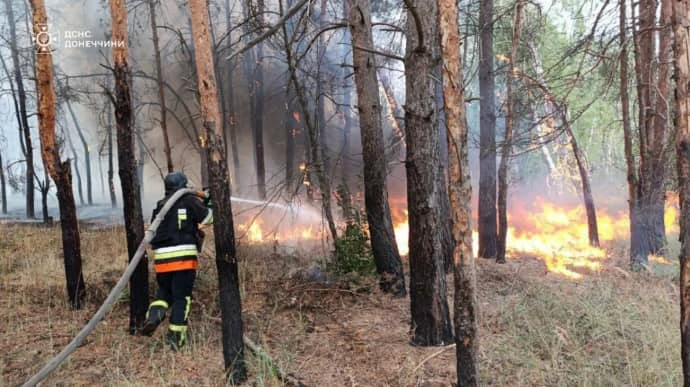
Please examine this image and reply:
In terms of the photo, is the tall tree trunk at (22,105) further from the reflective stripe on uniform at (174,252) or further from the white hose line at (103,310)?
the white hose line at (103,310)

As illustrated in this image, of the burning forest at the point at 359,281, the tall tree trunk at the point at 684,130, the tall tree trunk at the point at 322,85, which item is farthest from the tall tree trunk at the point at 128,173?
the tall tree trunk at the point at 684,130

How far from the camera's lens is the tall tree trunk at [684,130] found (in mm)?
2908

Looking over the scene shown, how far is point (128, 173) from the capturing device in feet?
17.4

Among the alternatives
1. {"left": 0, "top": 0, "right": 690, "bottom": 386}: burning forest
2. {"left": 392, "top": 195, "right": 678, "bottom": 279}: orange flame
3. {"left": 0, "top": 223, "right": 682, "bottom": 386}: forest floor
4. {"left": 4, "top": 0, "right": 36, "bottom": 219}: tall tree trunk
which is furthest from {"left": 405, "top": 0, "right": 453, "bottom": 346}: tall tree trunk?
{"left": 4, "top": 0, "right": 36, "bottom": 219}: tall tree trunk

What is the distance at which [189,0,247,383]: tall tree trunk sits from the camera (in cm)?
389

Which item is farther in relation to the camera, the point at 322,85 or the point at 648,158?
the point at 322,85

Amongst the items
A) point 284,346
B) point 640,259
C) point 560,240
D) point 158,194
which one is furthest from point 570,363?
point 158,194

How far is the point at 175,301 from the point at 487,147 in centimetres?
754

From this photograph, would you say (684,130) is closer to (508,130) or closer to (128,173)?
(128,173)

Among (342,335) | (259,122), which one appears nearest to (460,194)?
(342,335)

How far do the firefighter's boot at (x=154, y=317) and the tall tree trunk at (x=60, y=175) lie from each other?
6.30 ft

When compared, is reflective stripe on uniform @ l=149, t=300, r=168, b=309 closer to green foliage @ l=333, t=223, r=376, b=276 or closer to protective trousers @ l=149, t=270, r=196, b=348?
protective trousers @ l=149, t=270, r=196, b=348

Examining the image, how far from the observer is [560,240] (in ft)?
45.6

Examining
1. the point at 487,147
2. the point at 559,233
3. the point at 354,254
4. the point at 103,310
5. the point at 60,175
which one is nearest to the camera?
the point at 103,310
